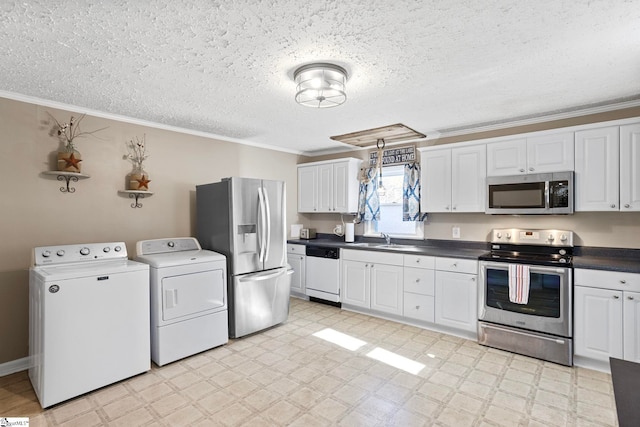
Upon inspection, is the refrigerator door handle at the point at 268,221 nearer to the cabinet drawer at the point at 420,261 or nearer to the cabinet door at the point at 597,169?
the cabinet drawer at the point at 420,261

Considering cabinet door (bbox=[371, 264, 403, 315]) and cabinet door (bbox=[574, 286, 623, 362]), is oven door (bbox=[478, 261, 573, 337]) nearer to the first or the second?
cabinet door (bbox=[574, 286, 623, 362])

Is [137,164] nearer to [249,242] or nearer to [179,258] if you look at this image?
[179,258]

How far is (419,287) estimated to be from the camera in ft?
12.3

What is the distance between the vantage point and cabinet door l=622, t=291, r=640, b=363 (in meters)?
2.60

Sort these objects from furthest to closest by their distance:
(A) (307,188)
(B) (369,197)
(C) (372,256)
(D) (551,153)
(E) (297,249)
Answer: (A) (307,188) < (E) (297,249) < (B) (369,197) < (C) (372,256) < (D) (551,153)

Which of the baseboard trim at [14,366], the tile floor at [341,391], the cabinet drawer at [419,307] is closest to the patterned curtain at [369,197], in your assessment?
the cabinet drawer at [419,307]

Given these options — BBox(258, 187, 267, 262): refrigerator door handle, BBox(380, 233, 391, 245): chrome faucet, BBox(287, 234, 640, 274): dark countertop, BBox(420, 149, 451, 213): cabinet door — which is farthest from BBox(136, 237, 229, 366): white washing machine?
BBox(420, 149, 451, 213): cabinet door

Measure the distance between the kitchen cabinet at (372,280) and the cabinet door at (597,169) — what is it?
1871mm

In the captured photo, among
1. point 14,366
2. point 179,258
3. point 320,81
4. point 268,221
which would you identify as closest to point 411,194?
point 268,221

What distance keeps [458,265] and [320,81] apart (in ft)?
7.74

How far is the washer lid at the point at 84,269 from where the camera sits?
2.37 metres

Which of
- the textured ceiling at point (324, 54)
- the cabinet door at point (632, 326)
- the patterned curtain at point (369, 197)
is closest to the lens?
the textured ceiling at point (324, 54)

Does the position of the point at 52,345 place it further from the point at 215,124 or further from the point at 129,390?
the point at 215,124

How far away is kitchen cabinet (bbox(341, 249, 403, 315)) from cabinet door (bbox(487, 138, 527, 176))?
4.65 feet
